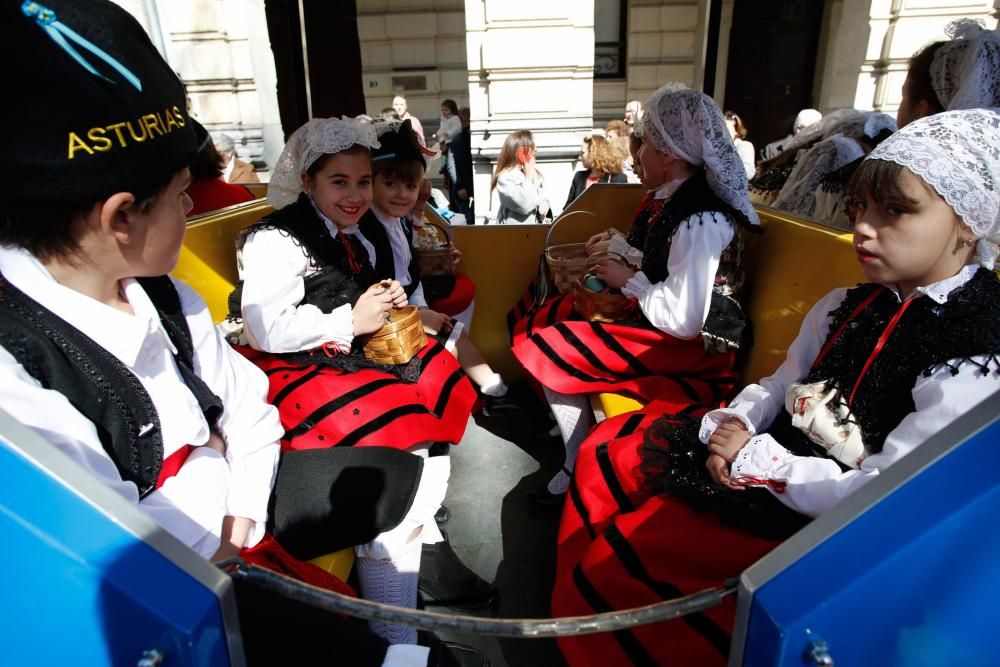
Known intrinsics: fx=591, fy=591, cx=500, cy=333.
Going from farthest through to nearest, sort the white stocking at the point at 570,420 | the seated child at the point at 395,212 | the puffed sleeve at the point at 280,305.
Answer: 1. the seated child at the point at 395,212
2. the white stocking at the point at 570,420
3. the puffed sleeve at the point at 280,305

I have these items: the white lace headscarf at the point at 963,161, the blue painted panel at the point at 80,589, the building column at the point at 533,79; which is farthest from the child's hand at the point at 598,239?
the building column at the point at 533,79

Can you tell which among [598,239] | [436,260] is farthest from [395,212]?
[598,239]

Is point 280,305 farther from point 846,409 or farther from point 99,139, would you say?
point 846,409

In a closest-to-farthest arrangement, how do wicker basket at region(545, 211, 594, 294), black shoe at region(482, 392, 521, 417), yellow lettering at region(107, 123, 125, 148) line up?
yellow lettering at region(107, 123, 125, 148), wicker basket at region(545, 211, 594, 294), black shoe at region(482, 392, 521, 417)

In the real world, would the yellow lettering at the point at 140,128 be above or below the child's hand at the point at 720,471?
above

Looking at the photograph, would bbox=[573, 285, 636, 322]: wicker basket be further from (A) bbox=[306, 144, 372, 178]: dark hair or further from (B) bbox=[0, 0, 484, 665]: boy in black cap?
(B) bbox=[0, 0, 484, 665]: boy in black cap

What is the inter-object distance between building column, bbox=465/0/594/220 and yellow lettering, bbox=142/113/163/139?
5932 mm

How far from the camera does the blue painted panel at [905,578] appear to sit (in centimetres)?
78

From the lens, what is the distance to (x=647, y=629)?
1.27 m

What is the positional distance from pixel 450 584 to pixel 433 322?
1.16 meters

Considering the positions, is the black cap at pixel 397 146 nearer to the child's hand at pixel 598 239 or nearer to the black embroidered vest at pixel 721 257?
the child's hand at pixel 598 239

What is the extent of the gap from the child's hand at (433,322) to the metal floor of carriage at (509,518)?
636mm

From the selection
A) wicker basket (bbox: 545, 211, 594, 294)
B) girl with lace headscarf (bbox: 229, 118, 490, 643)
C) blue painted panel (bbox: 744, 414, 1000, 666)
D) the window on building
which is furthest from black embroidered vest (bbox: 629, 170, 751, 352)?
the window on building

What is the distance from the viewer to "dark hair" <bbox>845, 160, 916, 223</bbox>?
122 centimetres
